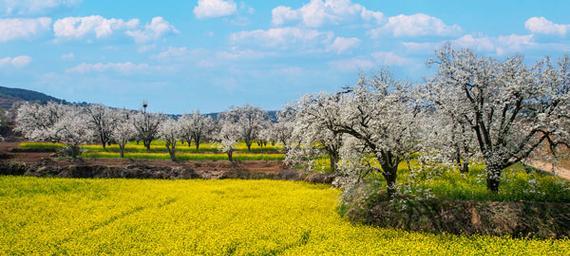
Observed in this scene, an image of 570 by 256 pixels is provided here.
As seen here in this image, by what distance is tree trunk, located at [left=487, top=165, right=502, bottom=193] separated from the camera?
113 feet

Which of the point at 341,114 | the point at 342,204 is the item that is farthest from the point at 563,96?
the point at 342,204

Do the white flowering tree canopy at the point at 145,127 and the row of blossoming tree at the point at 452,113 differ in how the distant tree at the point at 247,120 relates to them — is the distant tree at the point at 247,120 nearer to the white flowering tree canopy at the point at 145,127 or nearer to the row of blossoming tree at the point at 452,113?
the white flowering tree canopy at the point at 145,127

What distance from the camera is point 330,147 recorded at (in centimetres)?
5925

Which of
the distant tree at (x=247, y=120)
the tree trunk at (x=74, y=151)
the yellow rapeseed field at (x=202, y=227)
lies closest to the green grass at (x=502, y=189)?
the yellow rapeseed field at (x=202, y=227)

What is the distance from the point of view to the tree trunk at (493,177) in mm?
34500

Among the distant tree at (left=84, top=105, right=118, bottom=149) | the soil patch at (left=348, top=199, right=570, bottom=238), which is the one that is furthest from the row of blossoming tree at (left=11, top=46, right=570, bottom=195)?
the distant tree at (left=84, top=105, right=118, bottom=149)

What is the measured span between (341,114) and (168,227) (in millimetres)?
15077

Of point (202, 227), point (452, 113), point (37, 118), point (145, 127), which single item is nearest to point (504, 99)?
point (452, 113)

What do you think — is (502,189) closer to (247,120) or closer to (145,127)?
(247,120)

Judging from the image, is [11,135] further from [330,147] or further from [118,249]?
[118,249]

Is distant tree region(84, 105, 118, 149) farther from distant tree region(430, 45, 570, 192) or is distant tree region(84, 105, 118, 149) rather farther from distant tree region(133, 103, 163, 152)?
distant tree region(430, 45, 570, 192)

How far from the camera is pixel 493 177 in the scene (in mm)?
33906

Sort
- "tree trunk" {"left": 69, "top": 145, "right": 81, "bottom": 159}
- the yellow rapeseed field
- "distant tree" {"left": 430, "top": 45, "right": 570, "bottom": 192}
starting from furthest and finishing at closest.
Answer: "tree trunk" {"left": 69, "top": 145, "right": 81, "bottom": 159}
"distant tree" {"left": 430, "top": 45, "right": 570, "bottom": 192}
the yellow rapeseed field

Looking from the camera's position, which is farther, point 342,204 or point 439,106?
point 342,204
